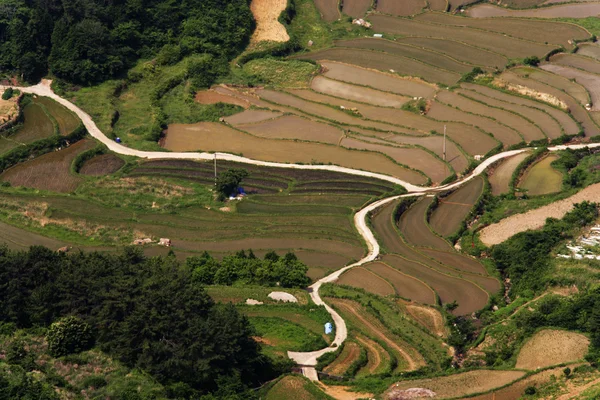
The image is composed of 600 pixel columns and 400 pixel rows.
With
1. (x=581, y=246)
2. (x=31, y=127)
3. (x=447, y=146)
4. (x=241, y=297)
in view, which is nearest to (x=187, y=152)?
(x=31, y=127)

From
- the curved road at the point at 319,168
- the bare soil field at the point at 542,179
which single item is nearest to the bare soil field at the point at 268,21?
the curved road at the point at 319,168

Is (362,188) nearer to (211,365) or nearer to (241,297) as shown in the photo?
(241,297)

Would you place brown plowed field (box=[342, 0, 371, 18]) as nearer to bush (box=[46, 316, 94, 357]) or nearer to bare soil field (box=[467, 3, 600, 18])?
bare soil field (box=[467, 3, 600, 18])

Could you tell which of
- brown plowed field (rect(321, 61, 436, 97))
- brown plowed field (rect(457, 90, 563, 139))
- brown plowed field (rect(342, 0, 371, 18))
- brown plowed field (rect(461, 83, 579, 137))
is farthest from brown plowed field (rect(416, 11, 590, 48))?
brown plowed field (rect(457, 90, 563, 139))

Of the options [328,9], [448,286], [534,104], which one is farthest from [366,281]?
[328,9]

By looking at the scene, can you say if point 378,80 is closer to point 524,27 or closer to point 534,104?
point 534,104

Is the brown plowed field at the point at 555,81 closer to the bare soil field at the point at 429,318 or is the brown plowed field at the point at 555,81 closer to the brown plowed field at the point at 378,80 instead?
the brown plowed field at the point at 378,80
